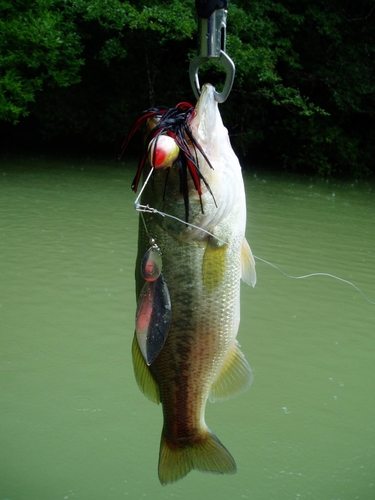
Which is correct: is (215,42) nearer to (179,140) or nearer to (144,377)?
(179,140)

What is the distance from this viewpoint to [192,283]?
1.70m

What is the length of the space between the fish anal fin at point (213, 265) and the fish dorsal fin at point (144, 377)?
0.92 feet

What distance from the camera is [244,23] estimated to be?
45.8 feet

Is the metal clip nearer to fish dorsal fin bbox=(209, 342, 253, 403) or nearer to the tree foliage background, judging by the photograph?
fish dorsal fin bbox=(209, 342, 253, 403)

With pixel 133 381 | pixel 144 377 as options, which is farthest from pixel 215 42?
pixel 133 381

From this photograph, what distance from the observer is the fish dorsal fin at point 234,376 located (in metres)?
1.85

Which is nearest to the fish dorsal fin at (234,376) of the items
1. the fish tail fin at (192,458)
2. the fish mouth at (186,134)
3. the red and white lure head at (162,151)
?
the fish tail fin at (192,458)

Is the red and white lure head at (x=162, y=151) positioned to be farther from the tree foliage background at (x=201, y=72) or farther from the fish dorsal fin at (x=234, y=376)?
the tree foliage background at (x=201, y=72)

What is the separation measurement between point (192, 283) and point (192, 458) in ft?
1.72

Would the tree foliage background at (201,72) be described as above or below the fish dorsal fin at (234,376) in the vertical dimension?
above

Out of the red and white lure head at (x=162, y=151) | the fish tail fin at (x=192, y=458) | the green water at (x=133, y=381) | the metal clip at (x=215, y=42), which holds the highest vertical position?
the metal clip at (x=215, y=42)

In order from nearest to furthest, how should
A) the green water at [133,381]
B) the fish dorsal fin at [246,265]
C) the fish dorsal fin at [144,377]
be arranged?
the fish dorsal fin at [144,377], the fish dorsal fin at [246,265], the green water at [133,381]

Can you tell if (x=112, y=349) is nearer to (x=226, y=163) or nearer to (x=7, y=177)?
(x=226, y=163)

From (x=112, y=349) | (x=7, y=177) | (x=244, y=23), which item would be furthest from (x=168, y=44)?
(x=112, y=349)
